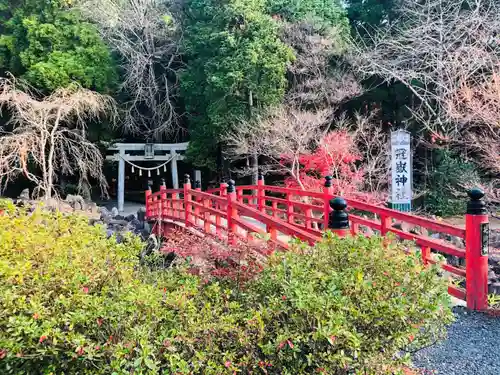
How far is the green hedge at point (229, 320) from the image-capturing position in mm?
1727

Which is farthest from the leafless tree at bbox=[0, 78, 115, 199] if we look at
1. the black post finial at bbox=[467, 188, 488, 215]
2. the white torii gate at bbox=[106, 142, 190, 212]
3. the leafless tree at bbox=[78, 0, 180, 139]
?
the black post finial at bbox=[467, 188, 488, 215]

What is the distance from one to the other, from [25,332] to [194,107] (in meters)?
12.3

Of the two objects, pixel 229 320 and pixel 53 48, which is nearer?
pixel 229 320

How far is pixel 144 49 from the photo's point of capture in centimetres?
1415

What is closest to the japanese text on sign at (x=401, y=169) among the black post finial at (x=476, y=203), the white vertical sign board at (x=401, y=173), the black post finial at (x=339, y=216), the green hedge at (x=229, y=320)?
the white vertical sign board at (x=401, y=173)

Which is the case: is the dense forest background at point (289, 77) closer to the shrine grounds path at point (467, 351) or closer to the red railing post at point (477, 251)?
the red railing post at point (477, 251)

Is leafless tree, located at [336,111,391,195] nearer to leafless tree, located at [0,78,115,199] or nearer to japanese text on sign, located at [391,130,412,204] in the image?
japanese text on sign, located at [391,130,412,204]

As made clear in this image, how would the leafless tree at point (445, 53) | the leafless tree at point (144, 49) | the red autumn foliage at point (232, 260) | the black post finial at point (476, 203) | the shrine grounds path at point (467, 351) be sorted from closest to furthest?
the red autumn foliage at point (232, 260) → the shrine grounds path at point (467, 351) → the black post finial at point (476, 203) → the leafless tree at point (445, 53) → the leafless tree at point (144, 49)

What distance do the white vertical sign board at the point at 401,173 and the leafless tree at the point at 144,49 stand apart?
8499 millimetres

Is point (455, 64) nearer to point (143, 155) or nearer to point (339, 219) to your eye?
point (339, 219)

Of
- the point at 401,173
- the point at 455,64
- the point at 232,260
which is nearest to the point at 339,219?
the point at 232,260

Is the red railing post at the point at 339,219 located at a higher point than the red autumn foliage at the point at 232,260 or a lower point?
higher

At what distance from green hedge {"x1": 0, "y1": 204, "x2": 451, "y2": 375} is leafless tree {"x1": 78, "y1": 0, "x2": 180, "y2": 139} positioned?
12665 mm

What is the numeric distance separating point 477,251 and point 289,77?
967 cm
